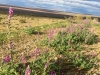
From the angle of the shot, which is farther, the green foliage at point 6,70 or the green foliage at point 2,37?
the green foliage at point 2,37

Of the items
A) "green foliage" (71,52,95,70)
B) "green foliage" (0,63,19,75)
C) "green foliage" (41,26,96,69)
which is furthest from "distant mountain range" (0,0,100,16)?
"green foliage" (0,63,19,75)

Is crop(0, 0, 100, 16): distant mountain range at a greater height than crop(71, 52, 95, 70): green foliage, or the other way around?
crop(0, 0, 100, 16): distant mountain range

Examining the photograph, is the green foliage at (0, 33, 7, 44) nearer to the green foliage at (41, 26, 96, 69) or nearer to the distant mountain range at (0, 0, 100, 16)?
the green foliage at (41, 26, 96, 69)

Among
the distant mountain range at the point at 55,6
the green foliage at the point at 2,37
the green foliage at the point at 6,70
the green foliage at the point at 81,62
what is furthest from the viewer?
the distant mountain range at the point at 55,6

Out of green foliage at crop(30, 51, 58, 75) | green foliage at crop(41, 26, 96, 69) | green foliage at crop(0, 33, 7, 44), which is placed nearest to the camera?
green foliage at crop(30, 51, 58, 75)

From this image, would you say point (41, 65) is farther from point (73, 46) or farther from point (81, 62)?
point (73, 46)

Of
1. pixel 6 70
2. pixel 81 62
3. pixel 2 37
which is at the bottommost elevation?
pixel 81 62

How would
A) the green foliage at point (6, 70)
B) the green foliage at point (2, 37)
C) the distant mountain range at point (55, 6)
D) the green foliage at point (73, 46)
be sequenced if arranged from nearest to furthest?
the green foliage at point (6, 70) → the green foliage at point (73, 46) → the green foliage at point (2, 37) → the distant mountain range at point (55, 6)

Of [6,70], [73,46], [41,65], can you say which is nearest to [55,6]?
[73,46]

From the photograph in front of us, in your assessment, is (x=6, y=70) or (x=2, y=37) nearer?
(x=6, y=70)

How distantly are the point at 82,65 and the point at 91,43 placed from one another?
3.39 meters

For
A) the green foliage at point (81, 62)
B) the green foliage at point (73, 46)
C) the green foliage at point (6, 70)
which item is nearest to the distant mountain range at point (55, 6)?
the green foliage at point (73, 46)

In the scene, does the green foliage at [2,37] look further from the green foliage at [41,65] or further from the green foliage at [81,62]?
the green foliage at [81,62]

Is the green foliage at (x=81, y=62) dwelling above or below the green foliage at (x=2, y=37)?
below
